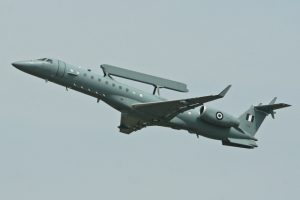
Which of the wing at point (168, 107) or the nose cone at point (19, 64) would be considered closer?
the nose cone at point (19, 64)

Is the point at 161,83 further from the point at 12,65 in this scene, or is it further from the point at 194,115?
the point at 12,65

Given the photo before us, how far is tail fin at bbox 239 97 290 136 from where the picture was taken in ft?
200

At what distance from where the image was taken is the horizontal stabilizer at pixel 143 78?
56.4 m

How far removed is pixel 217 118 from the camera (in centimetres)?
5825

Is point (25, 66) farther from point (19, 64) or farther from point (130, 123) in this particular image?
point (130, 123)

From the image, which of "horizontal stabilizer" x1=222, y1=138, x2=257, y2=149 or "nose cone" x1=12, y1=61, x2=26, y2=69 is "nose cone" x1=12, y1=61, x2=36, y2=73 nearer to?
"nose cone" x1=12, y1=61, x2=26, y2=69

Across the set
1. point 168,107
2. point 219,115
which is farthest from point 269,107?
point 168,107

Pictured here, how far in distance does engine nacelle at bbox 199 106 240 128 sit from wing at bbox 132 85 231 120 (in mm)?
2234

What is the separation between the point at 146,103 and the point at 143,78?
2.55 metres

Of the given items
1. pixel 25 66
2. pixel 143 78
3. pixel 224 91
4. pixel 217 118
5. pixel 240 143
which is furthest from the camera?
pixel 240 143

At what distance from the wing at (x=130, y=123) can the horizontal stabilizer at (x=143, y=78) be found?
7.94 feet

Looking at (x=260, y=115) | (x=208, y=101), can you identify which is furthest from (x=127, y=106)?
(x=260, y=115)

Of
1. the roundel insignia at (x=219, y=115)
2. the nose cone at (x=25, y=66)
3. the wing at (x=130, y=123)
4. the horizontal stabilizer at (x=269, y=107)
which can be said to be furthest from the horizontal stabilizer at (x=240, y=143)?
the nose cone at (x=25, y=66)

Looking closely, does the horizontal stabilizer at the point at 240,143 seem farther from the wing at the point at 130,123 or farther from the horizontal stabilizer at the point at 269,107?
the wing at the point at 130,123
